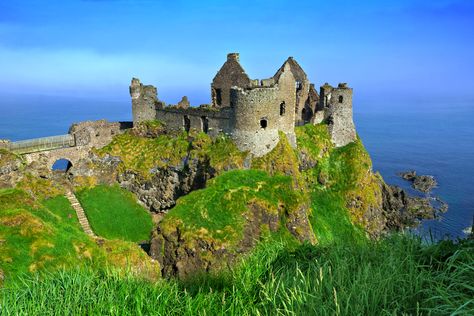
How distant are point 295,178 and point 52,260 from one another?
2109cm

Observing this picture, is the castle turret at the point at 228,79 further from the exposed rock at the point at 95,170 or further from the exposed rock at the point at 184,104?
the exposed rock at the point at 95,170

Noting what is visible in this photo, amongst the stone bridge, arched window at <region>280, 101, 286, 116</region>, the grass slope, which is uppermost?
arched window at <region>280, 101, 286, 116</region>

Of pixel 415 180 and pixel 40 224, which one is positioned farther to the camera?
pixel 415 180

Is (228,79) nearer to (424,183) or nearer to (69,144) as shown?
(69,144)

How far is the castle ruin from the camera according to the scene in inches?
1216

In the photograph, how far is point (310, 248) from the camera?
1322cm

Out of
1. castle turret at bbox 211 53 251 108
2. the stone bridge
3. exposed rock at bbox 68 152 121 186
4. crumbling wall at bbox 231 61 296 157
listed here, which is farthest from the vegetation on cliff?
castle turret at bbox 211 53 251 108

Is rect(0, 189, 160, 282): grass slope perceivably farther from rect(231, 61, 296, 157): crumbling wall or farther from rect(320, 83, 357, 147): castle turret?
rect(320, 83, 357, 147): castle turret

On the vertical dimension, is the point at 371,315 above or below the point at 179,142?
below

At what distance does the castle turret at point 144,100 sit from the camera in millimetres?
38906

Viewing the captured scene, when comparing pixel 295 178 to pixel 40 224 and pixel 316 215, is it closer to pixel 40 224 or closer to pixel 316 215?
pixel 316 215

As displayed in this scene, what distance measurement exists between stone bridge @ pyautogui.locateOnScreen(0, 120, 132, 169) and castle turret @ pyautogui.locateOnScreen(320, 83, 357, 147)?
2231 centimetres

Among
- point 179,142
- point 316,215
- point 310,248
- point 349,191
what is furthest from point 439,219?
point 310,248

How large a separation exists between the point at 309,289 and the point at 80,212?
26.5m
